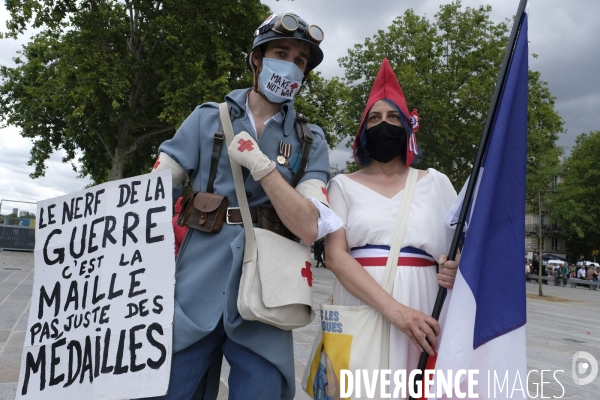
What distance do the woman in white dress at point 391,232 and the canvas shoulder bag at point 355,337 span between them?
29 mm

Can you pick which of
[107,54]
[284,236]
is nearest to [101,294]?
[284,236]

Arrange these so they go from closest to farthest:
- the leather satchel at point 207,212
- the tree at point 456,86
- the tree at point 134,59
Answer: the leather satchel at point 207,212
the tree at point 134,59
the tree at point 456,86

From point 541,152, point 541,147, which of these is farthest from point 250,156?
point 541,147

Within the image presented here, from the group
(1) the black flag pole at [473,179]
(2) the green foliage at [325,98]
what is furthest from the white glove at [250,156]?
(2) the green foliage at [325,98]

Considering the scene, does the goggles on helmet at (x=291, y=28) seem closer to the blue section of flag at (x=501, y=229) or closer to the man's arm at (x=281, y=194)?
the man's arm at (x=281, y=194)

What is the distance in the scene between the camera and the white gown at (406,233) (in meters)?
2.12

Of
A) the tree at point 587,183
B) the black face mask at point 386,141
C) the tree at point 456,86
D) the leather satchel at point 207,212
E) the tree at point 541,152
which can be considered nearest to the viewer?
the leather satchel at point 207,212

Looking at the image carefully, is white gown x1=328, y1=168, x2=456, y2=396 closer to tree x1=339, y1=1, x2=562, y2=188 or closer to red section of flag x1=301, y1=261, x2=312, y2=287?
red section of flag x1=301, y1=261, x2=312, y2=287

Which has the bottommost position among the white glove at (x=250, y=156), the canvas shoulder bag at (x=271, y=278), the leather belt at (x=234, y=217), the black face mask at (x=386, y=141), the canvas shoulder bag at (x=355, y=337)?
the canvas shoulder bag at (x=355, y=337)

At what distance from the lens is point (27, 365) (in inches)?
72.6

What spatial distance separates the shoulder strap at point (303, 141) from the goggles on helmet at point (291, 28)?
0.32m

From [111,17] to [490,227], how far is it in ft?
57.2

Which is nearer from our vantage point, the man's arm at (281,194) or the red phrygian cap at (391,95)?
the man's arm at (281,194)

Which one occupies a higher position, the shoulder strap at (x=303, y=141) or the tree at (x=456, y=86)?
the tree at (x=456, y=86)
